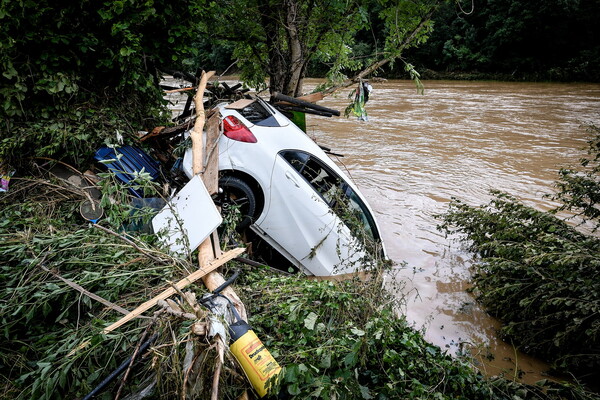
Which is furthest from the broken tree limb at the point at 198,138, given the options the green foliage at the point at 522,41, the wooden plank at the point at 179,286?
the green foliage at the point at 522,41

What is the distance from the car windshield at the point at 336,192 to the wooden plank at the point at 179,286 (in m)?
1.77

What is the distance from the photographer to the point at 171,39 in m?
5.23

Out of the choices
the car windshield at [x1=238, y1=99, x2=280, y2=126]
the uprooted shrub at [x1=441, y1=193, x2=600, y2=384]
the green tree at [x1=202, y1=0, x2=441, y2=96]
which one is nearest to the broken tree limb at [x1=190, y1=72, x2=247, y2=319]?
the car windshield at [x1=238, y1=99, x2=280, y2=126]

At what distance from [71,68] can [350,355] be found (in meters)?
4.67

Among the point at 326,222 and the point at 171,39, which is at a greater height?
the point at 171,39

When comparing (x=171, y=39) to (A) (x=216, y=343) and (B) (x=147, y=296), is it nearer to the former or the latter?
(B) (x=147, y=296)

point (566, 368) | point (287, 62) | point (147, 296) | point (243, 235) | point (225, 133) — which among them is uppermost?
point (287, 62)

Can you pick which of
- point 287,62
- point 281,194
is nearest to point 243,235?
point 281,194

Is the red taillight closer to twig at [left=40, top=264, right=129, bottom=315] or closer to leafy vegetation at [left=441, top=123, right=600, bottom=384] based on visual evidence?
twig at [left=40, top=264, right=129, bottom=315]

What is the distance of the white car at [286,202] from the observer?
455 cm

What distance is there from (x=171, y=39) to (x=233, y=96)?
4.43ft

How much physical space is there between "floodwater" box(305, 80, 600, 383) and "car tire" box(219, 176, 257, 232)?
6.45 feet

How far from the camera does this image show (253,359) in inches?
85.4

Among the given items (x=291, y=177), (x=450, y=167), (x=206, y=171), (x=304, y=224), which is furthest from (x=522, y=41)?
(x=206, y=171)
